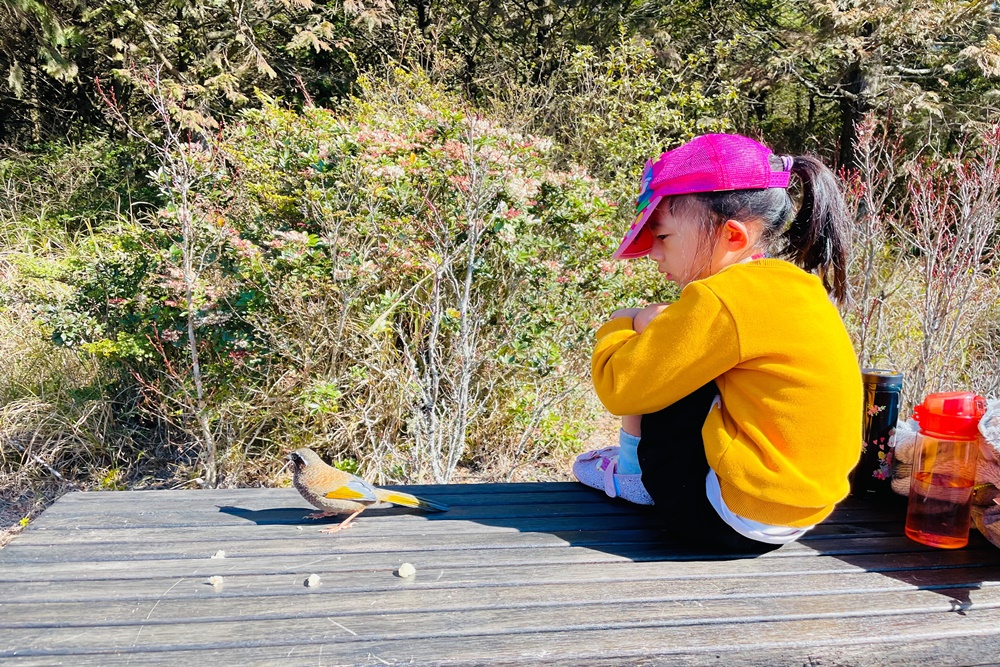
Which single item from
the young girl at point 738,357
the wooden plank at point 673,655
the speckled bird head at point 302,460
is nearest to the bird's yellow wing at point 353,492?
the speckled bird head at point 302,460

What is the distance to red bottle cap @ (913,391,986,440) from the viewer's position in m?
2.06

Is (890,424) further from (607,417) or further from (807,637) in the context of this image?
(607,417)

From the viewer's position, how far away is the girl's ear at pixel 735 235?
187 cm

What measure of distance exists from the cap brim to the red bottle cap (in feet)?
3.08

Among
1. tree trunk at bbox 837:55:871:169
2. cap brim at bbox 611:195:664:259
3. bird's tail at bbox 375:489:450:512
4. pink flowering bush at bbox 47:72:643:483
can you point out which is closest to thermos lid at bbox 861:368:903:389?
cap brim at bbox 611:195:664:259

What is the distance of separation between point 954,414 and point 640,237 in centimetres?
101

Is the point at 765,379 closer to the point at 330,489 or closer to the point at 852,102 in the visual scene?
the point at 330,489

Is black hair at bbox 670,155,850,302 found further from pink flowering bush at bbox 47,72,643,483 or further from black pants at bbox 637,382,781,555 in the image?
pink flowering bush at bbox 47,72,643,483

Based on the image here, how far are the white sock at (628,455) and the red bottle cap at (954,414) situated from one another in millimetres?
842

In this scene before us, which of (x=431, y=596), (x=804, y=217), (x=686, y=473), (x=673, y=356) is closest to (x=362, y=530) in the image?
(x=431, y=596)

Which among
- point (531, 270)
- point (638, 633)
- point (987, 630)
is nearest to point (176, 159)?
point (531, 270)

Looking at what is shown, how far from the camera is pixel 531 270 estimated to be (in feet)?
13.1

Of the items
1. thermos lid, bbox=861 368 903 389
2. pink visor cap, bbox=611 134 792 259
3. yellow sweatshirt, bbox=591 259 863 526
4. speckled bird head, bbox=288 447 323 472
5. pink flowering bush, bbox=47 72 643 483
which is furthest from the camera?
pink flowering bush, bbox=47 72 643 483

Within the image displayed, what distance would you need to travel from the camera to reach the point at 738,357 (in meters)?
1.72
